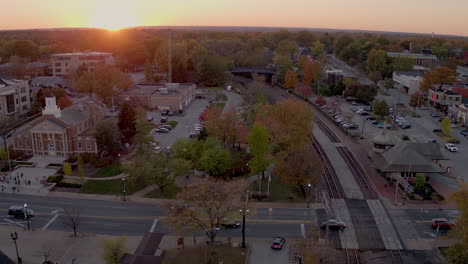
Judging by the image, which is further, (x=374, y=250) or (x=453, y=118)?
(x=453, y=118)

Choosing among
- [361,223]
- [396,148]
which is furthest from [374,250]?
[396,148]

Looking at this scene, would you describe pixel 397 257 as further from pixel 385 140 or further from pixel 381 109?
pixel 381 109

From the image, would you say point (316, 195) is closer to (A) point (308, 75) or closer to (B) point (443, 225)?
(B) point (443, 225)

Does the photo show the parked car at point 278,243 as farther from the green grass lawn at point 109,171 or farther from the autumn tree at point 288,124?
the green grass lawn at point 109,171

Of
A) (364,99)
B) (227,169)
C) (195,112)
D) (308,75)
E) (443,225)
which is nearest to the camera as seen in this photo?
(443,225)

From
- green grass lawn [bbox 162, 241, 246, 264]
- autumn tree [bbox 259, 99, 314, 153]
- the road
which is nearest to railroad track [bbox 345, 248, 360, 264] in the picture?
the road

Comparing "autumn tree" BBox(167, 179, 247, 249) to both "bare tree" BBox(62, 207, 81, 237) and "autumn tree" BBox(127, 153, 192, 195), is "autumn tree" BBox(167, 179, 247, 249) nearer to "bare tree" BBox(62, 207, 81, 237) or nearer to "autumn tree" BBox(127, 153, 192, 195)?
"bare tree" BBox(62, 207, 81, 237)
